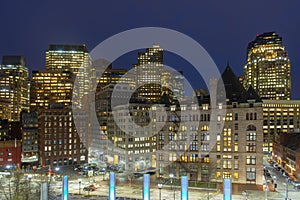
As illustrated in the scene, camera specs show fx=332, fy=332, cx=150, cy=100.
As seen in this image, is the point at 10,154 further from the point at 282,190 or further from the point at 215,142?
Result: the point at 282,190

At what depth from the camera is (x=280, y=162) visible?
105 m

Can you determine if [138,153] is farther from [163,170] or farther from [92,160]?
[92,160]

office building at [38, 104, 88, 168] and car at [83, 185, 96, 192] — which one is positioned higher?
office building at [38, 104, 88, 168]

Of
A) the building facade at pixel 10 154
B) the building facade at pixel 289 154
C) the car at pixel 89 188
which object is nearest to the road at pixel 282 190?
the building facade at pixel 289 154

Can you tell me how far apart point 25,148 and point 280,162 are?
3380 inches

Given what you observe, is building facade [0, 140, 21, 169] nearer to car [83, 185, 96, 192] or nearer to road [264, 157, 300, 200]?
car [83, 185, 96, 192]

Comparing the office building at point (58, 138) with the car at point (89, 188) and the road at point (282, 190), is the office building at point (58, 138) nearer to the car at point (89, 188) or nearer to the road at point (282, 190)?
the car at point (89, 188)

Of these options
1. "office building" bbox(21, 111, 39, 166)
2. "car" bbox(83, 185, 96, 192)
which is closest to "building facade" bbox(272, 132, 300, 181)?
"car" bbox(83, 185, 96, 192)

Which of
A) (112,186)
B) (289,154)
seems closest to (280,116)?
(289,154)

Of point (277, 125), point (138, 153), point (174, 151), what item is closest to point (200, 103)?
point (174, 151)

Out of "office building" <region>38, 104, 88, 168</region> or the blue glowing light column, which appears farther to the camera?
"office building" <region>38, 104, 88, 168</region>

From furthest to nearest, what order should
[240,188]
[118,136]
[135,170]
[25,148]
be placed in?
1. [25,148]
2. [118,136]
3. [135,170]
4. [240,188]

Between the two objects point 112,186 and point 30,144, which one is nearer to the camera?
point 112,186

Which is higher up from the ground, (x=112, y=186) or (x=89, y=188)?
(x=112, y=186)
